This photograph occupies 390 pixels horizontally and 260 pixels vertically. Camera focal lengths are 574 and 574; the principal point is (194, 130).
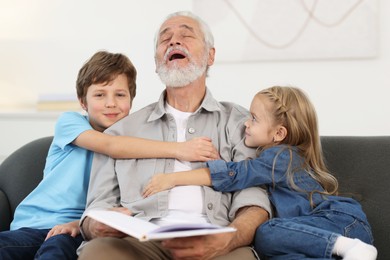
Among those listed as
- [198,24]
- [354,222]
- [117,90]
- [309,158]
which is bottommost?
[354,222]

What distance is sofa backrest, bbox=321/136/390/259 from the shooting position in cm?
227

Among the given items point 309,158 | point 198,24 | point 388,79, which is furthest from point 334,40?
point 309,158

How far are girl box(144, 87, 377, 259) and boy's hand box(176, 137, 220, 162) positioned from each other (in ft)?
0.17

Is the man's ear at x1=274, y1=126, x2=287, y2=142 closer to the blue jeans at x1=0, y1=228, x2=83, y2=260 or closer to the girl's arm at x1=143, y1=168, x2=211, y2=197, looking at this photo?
the girl's arm at x1=143, y1=168, x2=211, y2=197

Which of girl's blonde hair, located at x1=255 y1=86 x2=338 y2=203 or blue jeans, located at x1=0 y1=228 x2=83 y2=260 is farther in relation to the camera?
girl's blonde hair, located at x1=255 y1=86 x2=338 y2=203

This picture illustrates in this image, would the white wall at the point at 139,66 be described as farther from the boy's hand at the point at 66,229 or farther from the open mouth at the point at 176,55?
the boy's hand at the point at 66,229

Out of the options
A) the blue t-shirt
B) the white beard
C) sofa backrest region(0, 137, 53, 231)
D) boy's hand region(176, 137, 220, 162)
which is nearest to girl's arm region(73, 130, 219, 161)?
boy's hand region(176, 137, 220, 162)

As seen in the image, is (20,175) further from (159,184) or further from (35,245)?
(159,184)

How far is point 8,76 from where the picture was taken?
4301 millimetres

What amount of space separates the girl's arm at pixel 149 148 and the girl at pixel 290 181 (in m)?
0.07

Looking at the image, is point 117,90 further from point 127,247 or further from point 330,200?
point 330,200

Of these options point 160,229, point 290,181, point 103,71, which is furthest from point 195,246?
point 103,71

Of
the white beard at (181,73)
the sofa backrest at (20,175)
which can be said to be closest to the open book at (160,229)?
the white beard at (181,73)

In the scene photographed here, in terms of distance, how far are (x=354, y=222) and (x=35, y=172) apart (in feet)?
4.94
